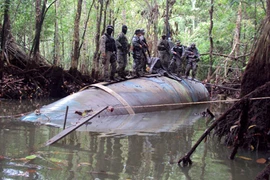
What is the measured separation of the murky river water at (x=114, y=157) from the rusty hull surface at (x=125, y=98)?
98 cm

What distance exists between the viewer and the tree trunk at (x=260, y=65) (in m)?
5.32

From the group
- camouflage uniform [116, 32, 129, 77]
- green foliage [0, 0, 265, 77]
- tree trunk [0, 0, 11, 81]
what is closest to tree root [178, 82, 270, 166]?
camouflage uniform [116, 32, 129, 77]

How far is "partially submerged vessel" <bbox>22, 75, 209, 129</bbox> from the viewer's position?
7637mm

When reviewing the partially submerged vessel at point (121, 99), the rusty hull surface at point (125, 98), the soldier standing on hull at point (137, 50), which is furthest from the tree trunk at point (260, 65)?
the soldier standing on hull at point (137, 50)

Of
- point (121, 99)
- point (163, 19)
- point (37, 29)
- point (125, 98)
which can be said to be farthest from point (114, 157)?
point (163, 19)

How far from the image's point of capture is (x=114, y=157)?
14.8 feet

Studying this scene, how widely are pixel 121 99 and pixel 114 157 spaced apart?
4.37 metres

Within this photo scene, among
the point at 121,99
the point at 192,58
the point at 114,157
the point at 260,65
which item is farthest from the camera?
the point at 192,58

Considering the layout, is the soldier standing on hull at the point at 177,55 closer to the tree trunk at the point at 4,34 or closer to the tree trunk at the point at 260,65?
the tree trunk at the point at 4,34

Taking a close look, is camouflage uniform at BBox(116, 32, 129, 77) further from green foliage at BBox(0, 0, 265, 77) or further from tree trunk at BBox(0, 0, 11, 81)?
green foliage at BBox(0, 0, 265, 77)

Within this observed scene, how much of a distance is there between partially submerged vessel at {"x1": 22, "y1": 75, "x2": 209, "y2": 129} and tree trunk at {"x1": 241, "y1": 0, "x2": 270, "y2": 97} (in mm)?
1348

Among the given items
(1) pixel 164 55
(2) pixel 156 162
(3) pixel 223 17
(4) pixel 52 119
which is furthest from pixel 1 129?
(3) pixel 223 17

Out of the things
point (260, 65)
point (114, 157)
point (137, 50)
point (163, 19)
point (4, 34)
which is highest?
point (163, 19)

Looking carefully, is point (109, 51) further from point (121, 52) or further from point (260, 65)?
point (260, 65)
